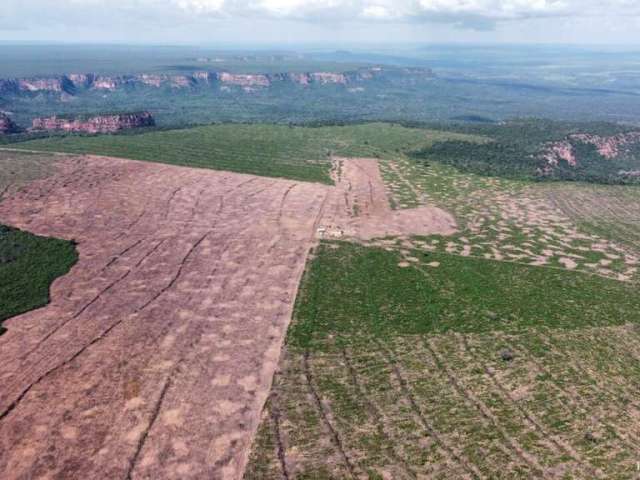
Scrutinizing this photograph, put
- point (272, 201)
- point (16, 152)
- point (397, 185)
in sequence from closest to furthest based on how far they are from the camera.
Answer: point (272, 201) < point (397, 185) < point (16, 152)

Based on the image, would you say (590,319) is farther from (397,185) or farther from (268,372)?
(397,185)

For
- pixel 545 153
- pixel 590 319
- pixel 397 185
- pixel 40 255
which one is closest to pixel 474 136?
pixel 545 153

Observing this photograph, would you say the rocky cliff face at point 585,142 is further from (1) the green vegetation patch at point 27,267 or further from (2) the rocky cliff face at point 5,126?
(2) the rocky cliff face at point 5,126

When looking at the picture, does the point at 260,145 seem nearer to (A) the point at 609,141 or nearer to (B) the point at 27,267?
(B) the point at 27,267

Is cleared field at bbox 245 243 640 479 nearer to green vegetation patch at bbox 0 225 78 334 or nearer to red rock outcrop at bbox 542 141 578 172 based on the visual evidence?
green vegetation patch at bbox 0 225 78 334

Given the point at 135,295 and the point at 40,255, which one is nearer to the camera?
the point at 135,295

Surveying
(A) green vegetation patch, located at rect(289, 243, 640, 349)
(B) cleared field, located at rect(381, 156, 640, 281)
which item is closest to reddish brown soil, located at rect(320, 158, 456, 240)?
(B) cleared field, located at rect(381, 156, 640, 281)

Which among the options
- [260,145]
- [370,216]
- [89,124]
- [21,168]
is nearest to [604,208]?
[370,216]
